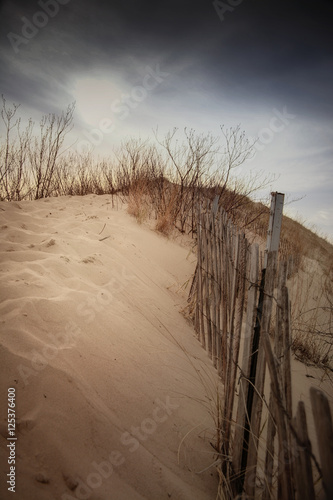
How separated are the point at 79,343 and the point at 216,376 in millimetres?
1295

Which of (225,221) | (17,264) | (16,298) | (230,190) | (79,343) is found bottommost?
(79,343)

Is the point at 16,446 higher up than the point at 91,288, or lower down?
→ lower down

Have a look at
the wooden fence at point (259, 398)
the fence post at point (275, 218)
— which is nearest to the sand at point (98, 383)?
the wooden fence at point (259, 398)

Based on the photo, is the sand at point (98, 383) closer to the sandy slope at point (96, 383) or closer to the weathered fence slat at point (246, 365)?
the sandy slope at point (96, 383)

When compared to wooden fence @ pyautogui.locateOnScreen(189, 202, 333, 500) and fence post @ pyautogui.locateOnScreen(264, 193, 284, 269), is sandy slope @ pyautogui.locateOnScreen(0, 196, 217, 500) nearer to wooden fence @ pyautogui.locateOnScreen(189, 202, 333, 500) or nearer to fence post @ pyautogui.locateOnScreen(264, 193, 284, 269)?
wooden fence @ pyautogui.locateOnScreen(189, 202, 333, 500)

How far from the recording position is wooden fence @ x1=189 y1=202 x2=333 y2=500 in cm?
74

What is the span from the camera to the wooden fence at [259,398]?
0.74 meters

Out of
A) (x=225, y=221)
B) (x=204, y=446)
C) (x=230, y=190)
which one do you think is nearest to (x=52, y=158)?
(x=230, y=190)

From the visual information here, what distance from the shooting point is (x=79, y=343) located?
1.75 m

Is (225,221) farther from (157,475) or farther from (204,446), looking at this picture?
(157,475)

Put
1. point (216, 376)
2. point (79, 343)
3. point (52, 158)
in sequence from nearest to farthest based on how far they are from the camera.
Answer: point (79, 343) → point (216, 376) → point (52, 158)

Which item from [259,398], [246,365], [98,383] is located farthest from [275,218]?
[98,383]

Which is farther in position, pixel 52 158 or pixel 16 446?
pixel 52 158

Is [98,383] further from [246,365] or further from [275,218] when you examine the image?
[275,218]
